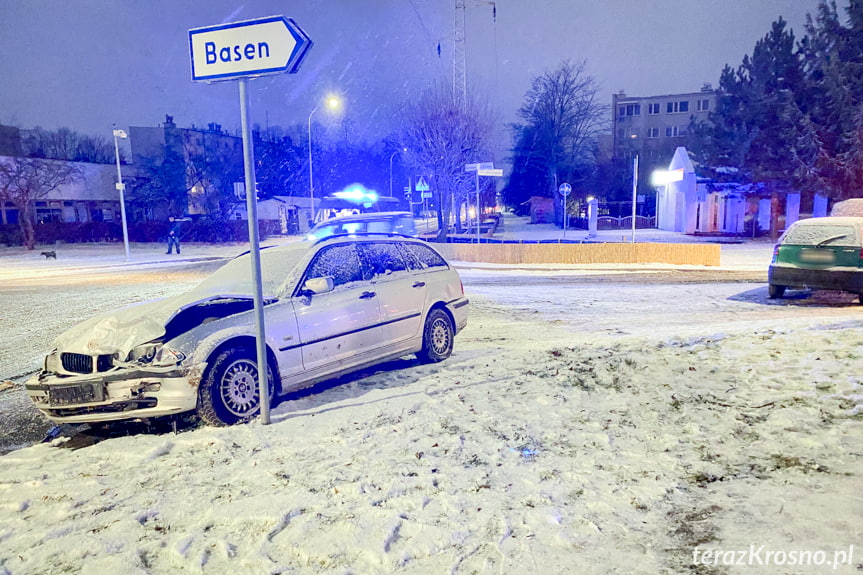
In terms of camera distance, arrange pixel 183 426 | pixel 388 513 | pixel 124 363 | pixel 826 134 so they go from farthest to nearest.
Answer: pixel 826 134 → pixel 183 426 → pixel 124 363 → pixel 388 513

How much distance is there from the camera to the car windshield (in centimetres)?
565

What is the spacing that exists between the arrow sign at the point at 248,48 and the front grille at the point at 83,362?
2.53 metres

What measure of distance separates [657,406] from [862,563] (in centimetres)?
226

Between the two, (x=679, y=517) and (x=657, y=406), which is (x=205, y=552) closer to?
(x=679, y=517)

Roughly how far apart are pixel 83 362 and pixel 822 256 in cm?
1179

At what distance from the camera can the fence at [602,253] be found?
18781 millimetres

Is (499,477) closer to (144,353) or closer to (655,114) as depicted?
(144,353)

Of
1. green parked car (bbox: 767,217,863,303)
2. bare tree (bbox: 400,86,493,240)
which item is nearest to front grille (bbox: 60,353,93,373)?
green parked car (bbox: 767,217,863,303)

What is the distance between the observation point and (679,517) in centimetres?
308

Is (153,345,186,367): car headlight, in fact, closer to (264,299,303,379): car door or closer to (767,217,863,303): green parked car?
(264,299,303,379): car door

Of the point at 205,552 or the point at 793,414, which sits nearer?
the point at 205,552

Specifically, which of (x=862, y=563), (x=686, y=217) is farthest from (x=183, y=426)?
(x=686, y=217)

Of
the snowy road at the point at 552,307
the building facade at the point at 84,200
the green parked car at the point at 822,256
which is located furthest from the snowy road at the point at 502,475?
the building facade at the point at 84,200

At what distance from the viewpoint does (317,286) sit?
536 centimetres
